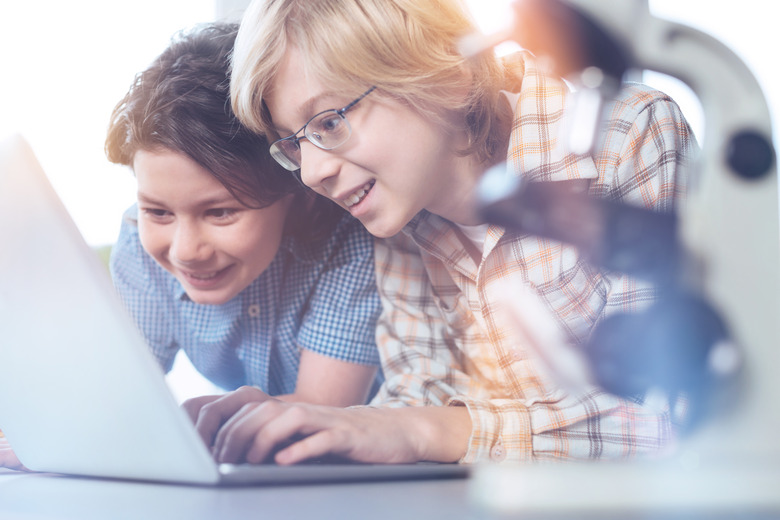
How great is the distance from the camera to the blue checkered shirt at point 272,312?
129cm

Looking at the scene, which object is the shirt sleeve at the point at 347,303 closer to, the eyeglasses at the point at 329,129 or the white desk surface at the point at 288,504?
the eyeglasses at the point at 329,129

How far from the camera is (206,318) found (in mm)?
1438

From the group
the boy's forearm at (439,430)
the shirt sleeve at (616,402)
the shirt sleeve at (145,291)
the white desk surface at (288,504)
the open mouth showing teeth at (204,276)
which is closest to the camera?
the white desk surface at (288,504)

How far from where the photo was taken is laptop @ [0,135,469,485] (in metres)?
0.47

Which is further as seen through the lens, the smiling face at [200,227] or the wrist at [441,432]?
the smiling face at [200,227]

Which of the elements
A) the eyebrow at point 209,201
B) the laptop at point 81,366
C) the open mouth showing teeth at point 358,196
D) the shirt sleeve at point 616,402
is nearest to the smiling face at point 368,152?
the open mouth showing teeth at point 358,196

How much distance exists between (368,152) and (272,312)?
1.71 ft

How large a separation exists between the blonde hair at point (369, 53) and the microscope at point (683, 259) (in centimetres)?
57

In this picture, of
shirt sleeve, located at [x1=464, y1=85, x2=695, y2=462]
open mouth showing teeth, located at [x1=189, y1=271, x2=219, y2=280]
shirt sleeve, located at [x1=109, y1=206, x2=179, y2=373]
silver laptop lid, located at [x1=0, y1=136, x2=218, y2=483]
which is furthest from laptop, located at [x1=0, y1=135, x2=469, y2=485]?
shirt sleeve, located at [x1=109, y1=206, x2=179, y2=373]

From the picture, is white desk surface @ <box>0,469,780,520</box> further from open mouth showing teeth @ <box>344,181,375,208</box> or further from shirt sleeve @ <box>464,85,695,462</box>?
open mouth showing teeth @ <box>344,181,375,208</box>

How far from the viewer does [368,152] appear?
1.00 meters

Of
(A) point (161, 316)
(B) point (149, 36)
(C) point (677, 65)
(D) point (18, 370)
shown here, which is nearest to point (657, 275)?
(C) point (677, 65)

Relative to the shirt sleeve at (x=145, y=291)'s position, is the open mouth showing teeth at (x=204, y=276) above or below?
above

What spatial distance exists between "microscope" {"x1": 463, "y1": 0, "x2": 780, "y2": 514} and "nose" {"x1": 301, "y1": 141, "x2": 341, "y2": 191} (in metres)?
0.56
